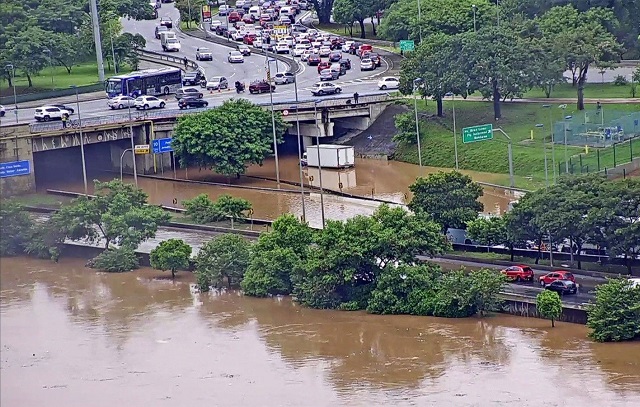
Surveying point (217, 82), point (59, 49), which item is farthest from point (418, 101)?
point (59, 49)

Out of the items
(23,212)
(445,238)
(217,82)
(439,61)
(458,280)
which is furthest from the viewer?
(217,82)

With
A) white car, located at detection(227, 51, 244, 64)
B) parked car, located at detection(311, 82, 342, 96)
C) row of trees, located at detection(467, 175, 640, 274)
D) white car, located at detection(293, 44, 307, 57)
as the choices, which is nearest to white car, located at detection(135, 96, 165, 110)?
parked car, located at detection(311, 82, 342, 96)

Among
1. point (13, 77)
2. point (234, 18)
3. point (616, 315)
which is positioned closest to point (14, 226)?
point (616, 315)

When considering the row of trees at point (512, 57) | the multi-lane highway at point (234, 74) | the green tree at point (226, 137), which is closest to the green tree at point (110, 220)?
the green tree at point (226, 137)

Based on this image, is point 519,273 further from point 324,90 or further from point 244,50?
point 244,50

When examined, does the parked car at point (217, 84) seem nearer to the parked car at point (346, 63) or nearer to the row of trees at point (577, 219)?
the parked car at point (346, 63)

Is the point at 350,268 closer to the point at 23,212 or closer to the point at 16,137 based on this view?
the point at 23,212
